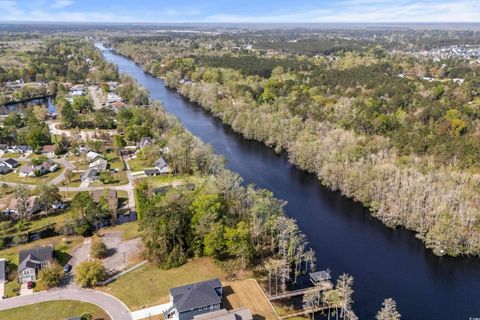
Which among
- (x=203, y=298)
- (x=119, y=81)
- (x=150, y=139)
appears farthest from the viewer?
(x=119, y=81)

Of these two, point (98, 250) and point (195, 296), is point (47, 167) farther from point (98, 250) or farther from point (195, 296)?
point (195, 296)

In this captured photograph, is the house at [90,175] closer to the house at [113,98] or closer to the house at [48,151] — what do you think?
the house at [48,151]

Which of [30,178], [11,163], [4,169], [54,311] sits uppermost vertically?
[11,163]

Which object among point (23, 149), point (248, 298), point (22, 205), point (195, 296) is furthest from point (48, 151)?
point (248, 298)

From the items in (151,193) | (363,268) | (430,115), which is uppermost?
(430,115)

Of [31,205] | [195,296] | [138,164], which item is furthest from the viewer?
[138,164]

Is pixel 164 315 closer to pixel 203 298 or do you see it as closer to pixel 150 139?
pixel 203 298

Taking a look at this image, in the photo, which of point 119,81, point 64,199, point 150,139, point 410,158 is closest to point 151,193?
point 64,199

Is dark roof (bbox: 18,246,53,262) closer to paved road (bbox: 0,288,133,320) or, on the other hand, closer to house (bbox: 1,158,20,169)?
paved road (bbox: 0,288,133,320)
